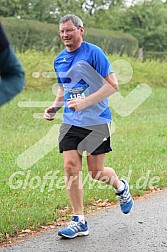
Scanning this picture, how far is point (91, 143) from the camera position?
536cm

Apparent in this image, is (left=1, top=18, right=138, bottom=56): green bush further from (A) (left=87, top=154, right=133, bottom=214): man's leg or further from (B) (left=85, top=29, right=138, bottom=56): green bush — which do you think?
(A) (left=87, top=154, right=133, bottom=214): man's leg

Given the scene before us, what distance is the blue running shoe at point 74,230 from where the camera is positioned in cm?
528

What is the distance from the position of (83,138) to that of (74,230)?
822mm

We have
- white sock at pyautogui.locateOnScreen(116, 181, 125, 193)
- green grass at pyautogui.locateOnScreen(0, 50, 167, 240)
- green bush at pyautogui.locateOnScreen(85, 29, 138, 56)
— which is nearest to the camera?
white sock at pyautogui.locateOnScreen(116, 181, 125, 193)

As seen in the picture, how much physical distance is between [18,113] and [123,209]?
8937mm

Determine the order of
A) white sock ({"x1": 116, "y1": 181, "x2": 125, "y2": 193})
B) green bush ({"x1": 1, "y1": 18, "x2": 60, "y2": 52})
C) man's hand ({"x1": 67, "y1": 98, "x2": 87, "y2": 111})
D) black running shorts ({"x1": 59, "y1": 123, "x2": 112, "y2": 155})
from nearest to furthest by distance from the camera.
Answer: man's hand ({"x1": 67, "y1": 98, "x2": 87, "y2": 111}), black running shorts ({"x1": 59, "y1": 123, "x2": 112, "y2": 155}), white sock ({"x1": 116, "y1": 181, "x2": 125, "y2": 193}), green bush ({"x1": 1, "y1": 18, "x2": 60, "y2": 52})

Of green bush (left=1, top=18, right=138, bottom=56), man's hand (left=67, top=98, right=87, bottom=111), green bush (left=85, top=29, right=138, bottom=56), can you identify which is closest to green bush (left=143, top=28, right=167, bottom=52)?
green bush (left=85, top=29, right=138, bottom=56)

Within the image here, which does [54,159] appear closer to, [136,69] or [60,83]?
[60,83]

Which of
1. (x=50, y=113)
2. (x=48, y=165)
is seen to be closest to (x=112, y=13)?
(x=48, y=165)

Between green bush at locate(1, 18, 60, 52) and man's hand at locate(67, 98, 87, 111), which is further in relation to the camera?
green bush at locate(1, 18, 60, 52)

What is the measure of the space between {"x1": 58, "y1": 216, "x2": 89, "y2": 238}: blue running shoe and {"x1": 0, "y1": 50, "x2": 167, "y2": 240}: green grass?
469mm

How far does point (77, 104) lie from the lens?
16.4ft

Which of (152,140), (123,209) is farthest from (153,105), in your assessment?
(123,209)

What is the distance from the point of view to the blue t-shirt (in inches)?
204
